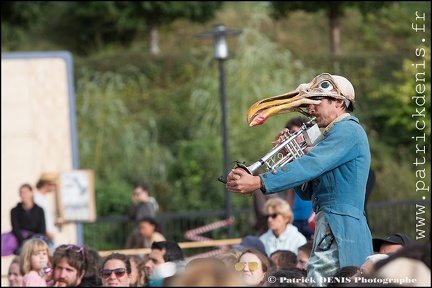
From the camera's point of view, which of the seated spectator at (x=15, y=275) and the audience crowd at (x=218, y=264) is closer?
the audience crowd at (x=218, y=264)

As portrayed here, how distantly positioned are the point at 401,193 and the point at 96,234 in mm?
6199

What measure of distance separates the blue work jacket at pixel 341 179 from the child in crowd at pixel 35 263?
3.28 metres

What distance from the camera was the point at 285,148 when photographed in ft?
18.7

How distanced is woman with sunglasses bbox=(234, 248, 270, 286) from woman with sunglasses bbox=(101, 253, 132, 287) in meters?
0.77

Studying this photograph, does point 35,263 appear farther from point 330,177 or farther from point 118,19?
point 118,19

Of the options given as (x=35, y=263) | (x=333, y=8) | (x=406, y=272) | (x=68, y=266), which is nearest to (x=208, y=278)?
(x=406, y=272)

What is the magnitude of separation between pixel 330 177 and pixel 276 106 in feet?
1.64

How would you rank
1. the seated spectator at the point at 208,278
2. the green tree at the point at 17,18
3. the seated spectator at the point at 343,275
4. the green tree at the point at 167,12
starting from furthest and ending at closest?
1. the green tree at the point at 167,12
2. the green tree at the point at 17,18
3. the seated spectator at the point at 343,275
4. the seated spectator at the point at 208,278

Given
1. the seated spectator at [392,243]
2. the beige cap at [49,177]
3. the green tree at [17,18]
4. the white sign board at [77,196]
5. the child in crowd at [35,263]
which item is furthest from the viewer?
the green tree at [17,18]

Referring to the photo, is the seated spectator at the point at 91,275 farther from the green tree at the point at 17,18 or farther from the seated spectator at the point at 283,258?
the green tree at the point at 17,18

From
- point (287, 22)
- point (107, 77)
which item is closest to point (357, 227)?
point (107, 77)

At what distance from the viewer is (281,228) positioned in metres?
9.51

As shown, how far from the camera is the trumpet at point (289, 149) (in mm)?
5547

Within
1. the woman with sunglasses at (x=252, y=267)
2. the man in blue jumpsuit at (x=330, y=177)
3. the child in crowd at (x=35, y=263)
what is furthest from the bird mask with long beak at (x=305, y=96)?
the child in crowd at (x=35, y=263)
